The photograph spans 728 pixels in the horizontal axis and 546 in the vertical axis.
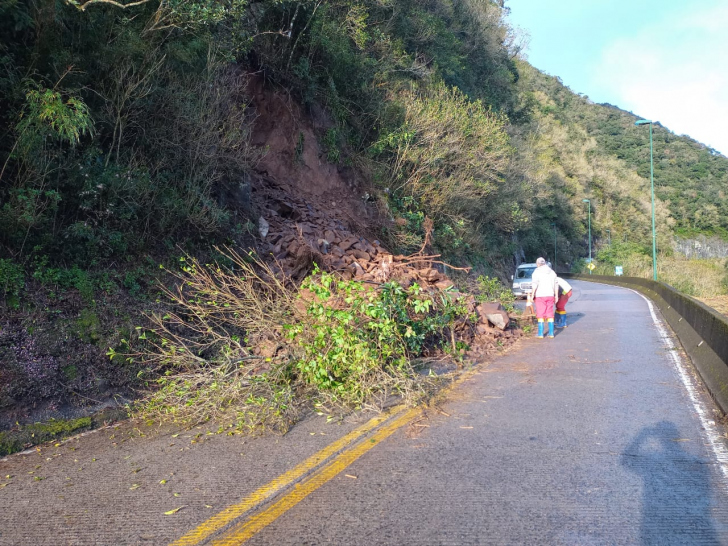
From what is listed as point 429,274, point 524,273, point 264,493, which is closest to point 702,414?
point 264,493

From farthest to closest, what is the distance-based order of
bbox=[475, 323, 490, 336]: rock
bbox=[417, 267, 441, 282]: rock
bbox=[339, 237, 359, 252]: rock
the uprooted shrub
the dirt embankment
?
bbox=[339, 237, 359, 252]: rock < bbox=[417, 267, 441, 282]: rock < bbox=[475, 323, 490, 336]: rock < the dirt embankment < the uprooted shrub

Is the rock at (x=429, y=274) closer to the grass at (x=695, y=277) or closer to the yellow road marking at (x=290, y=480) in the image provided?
the yellow road marking at (x=290, y=480)

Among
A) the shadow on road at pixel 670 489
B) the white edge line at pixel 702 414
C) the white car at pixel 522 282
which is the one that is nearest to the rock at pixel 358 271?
the white edge line at pixel 702 414

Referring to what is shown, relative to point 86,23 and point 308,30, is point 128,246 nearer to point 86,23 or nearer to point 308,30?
point 86,23

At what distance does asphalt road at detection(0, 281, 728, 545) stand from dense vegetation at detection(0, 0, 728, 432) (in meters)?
1.12

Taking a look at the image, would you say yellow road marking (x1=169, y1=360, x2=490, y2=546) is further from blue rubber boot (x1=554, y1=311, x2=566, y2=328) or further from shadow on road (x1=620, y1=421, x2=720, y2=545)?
blue rubber boot (x1=554, y1=311, x2=566, y2=328)

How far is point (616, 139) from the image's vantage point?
100750 mm

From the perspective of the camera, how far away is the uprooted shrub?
21.1 feet

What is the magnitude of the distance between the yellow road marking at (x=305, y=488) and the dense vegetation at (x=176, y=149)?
1053 millimetres

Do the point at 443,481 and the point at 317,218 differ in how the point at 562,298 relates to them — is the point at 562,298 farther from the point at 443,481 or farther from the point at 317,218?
the point at 443,481

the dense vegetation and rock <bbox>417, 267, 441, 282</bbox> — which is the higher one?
the dense vegetation

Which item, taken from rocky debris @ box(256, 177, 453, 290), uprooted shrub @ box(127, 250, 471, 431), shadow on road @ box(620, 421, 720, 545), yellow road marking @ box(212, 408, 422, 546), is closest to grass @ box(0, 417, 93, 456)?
uprooted shrub @ box(127, 250, 471, 431)

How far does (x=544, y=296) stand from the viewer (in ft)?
41.9

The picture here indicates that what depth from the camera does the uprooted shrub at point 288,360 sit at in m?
6.44
